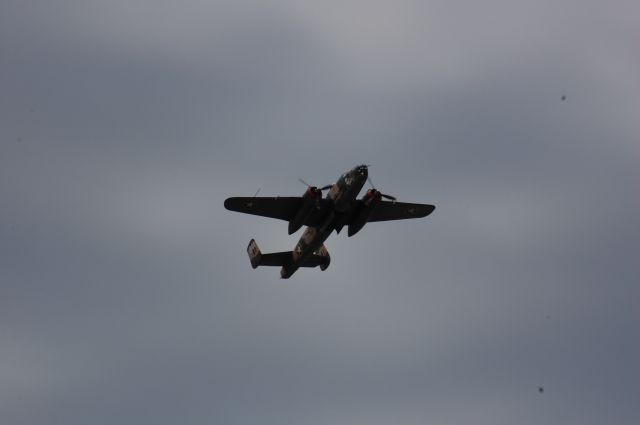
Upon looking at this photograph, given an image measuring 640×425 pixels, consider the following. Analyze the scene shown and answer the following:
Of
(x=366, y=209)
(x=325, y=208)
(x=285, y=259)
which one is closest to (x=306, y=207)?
(x=325, y=208)

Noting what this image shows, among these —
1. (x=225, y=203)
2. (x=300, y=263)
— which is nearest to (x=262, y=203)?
(x=225, y=203)

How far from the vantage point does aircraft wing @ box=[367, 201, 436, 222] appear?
75.3m

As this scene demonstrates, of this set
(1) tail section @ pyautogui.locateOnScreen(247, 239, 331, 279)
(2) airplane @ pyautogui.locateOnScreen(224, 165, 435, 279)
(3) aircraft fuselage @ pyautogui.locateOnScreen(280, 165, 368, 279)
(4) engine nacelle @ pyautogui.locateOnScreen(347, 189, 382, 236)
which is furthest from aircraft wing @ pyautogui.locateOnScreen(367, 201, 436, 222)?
(1) tail section @ pyautogui.locateOnScreen(247, 239, 331, 279)

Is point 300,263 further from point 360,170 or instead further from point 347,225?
point 360,170

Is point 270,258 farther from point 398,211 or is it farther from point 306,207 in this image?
point 398,211

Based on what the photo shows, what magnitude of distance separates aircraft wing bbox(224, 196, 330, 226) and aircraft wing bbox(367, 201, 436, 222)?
5.44 m

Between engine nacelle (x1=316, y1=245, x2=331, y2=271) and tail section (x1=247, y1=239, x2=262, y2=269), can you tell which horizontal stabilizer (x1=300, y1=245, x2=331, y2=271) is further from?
tail section (x1=247, y1=239, x2=262, y2=269)

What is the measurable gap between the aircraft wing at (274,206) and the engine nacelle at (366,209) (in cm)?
234

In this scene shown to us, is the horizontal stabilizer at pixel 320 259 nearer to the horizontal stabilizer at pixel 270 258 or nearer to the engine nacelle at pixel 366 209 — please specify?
the horizontal stabilizer at pixel 270 258

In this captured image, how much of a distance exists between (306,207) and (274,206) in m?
2.68

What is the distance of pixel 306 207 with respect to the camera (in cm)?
7012

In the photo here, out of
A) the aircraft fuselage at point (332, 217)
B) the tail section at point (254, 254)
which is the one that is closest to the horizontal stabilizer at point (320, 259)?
the aircraft fuselage at point (332, 217)

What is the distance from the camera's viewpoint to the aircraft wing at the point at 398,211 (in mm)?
75338

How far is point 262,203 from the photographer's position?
71312 millimetres
